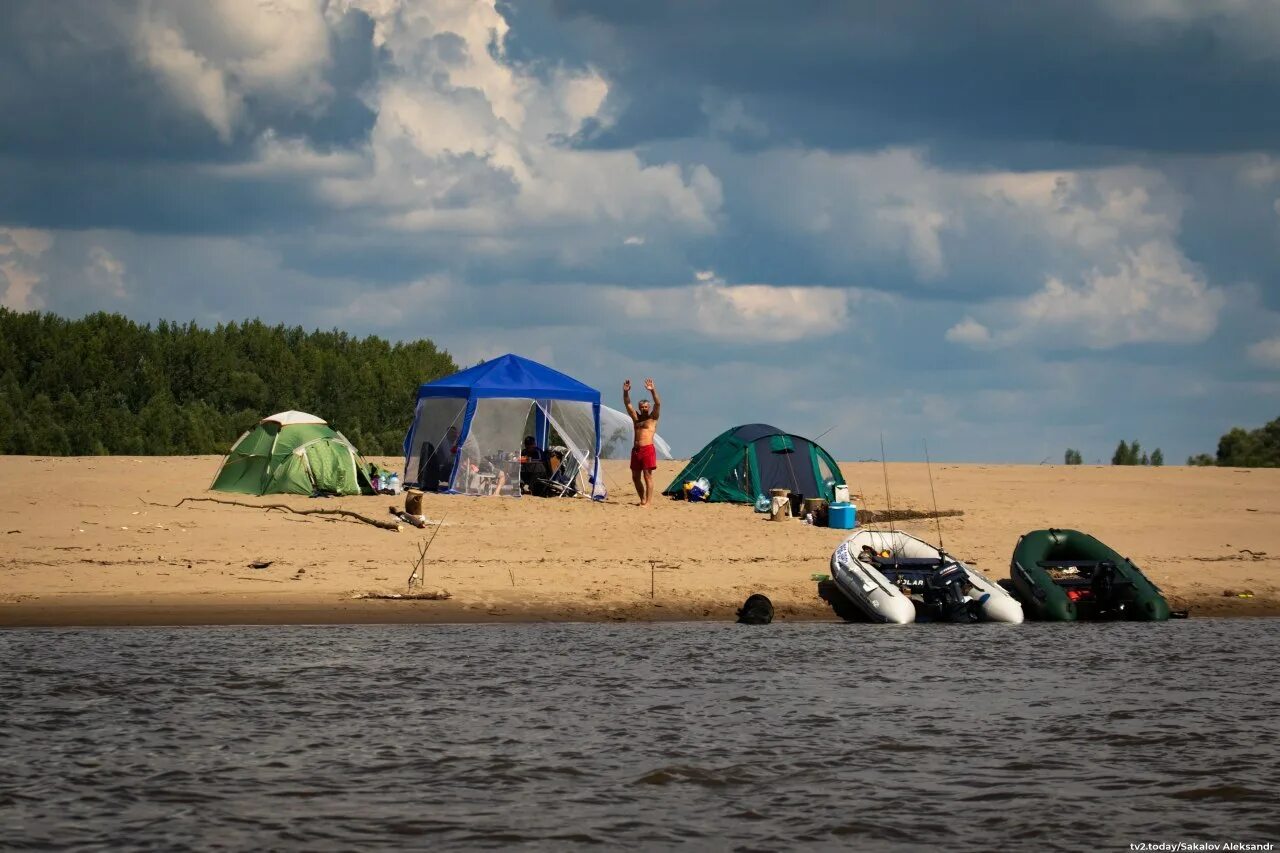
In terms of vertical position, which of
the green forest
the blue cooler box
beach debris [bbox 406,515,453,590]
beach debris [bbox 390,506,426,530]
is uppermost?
the green forest

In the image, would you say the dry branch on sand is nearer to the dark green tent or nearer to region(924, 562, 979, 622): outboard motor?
the dark green tent

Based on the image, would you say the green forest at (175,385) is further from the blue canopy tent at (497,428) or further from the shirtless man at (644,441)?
the shirtless man at (644,441)

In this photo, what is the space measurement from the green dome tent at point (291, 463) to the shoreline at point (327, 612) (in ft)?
30.7

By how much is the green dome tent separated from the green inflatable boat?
1325cm

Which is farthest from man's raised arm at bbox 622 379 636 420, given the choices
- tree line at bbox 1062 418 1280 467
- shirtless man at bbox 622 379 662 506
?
tree line at bbox 1062 418 1280 467

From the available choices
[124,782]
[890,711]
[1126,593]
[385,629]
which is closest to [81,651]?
[385,629]

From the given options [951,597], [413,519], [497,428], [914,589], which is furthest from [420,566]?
[497,428]

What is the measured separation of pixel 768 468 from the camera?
93.3 ft

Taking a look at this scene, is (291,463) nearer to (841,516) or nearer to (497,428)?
(497,428)

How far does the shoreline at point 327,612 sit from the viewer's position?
57.8 ft

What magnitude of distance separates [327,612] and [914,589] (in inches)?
299

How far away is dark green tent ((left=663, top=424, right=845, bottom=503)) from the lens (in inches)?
1116

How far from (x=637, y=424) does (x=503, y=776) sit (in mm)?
16887

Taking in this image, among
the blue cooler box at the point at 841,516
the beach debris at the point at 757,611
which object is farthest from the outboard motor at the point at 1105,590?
the blue cooler box at the point at 841,516
